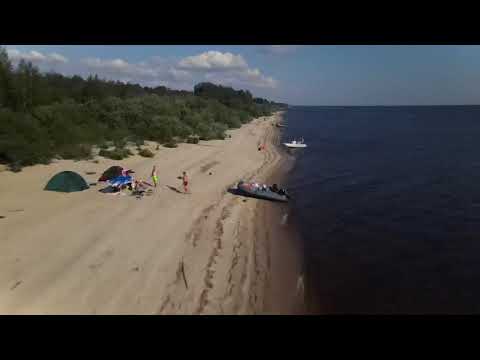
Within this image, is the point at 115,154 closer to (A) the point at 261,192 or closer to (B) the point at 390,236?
(A) the point at 261,192

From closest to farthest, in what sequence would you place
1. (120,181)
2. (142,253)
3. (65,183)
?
1. (142,253)
2. (65,183)
3. (120,181)

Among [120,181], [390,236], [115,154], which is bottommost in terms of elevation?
[390,236]

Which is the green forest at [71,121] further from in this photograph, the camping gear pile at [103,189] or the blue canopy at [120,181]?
the blue canopy at [120,181]

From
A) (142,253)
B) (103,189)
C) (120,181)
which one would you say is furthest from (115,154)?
(142,253)
